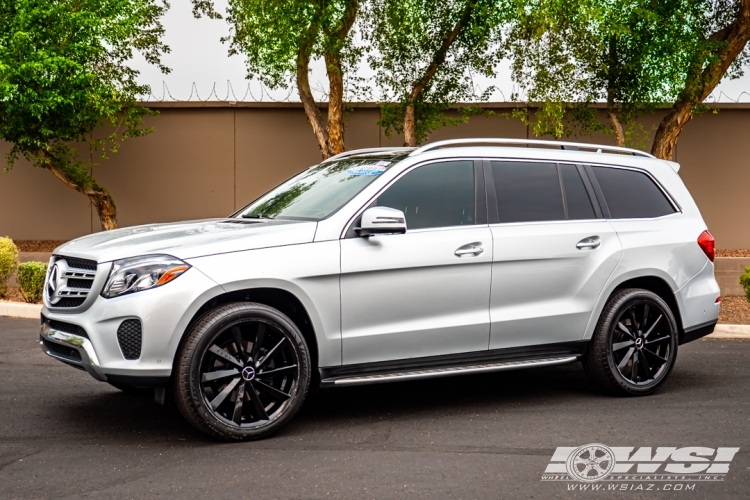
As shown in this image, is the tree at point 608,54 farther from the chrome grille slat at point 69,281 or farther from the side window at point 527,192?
the chrome grille slat at point 69,281

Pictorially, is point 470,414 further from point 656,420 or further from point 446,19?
point 446,19

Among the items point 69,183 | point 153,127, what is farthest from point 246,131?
point 69,183

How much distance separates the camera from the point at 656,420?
21.1 feet

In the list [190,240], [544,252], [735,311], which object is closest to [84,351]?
[190,240]

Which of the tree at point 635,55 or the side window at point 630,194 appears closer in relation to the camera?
the side window at point 630,194

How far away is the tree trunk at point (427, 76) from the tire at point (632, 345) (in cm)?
Result: 770

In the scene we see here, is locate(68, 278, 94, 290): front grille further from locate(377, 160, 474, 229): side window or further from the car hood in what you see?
locate(377, 160, 474, 229): side window

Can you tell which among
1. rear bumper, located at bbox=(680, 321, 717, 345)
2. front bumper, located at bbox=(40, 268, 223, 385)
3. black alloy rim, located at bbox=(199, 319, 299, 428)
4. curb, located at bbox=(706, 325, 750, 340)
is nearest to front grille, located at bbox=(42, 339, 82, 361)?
front bumper, located at bbox=(40, 268, 223, 385)

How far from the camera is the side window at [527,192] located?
268 inches

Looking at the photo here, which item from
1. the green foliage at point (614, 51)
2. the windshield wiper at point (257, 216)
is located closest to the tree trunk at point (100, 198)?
the green foliage at point (614, 51)

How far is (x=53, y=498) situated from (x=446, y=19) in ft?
37.3

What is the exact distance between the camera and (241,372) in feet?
18.8

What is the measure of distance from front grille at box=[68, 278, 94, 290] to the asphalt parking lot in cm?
99

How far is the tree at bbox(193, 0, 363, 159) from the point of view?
42.3ft
